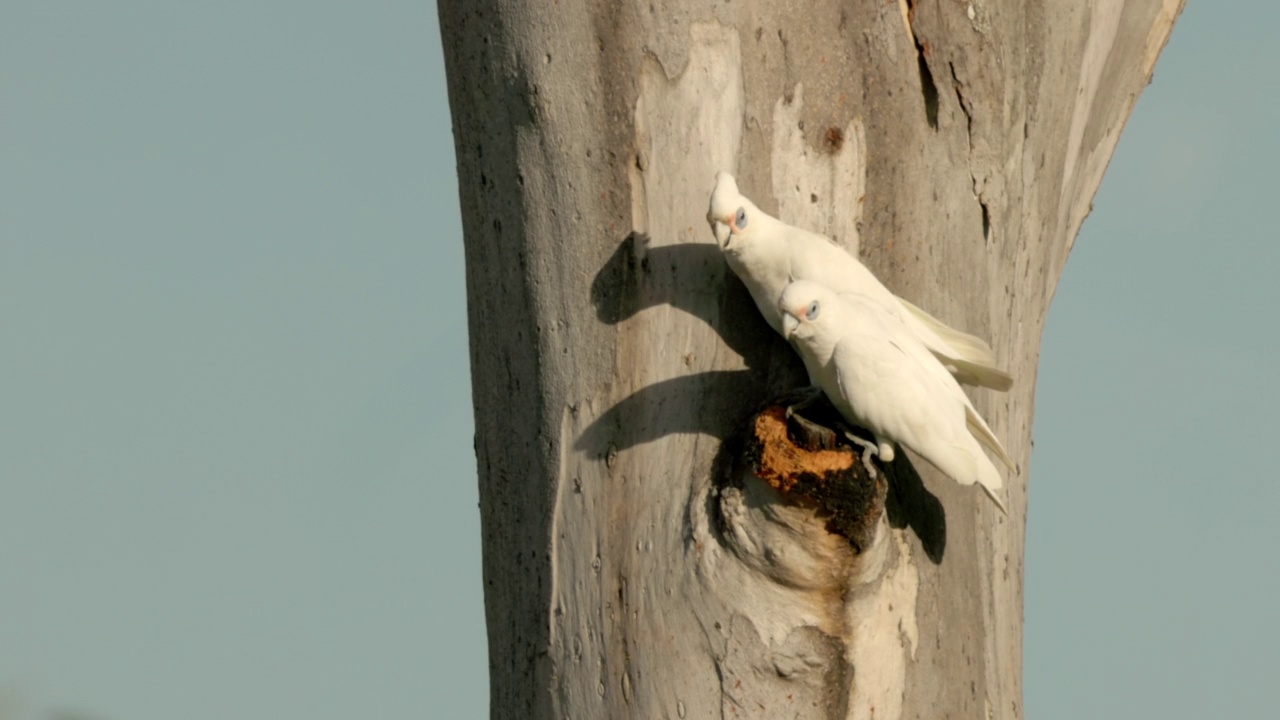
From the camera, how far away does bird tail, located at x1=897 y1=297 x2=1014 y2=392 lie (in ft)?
8.32

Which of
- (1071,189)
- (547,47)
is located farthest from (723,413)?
(1071,189)

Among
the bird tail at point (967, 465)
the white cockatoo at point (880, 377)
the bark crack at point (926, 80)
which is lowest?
the bird tail at point (967, 465)

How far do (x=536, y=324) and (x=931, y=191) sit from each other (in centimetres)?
77

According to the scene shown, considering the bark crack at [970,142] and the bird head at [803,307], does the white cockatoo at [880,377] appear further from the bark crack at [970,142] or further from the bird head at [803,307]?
the bark crack at [970,142]

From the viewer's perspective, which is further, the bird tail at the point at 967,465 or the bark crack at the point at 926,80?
the bark crack at the point at 926,80

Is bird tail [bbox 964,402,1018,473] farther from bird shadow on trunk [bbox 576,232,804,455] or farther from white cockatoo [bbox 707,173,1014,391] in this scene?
bird shadow on trunk [bbox 576,232,804,455]

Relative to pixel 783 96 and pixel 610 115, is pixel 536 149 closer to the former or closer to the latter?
pixel 610 115

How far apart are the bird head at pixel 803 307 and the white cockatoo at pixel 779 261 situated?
4 centimetres

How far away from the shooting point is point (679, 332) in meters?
2.45

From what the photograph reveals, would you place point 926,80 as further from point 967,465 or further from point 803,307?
point 967,465

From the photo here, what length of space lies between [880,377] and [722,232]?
0.36 m

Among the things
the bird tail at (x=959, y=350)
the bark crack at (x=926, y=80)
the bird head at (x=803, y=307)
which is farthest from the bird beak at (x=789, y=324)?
the bark crack at (x=926, y=80)

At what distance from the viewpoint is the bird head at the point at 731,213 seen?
92.3 inches

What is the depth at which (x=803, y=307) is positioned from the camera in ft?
7.61
